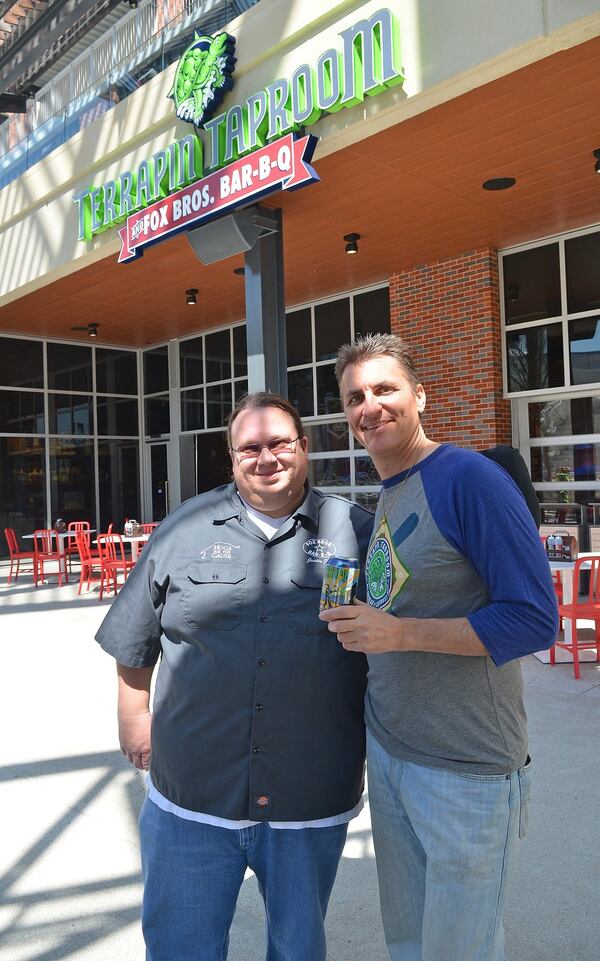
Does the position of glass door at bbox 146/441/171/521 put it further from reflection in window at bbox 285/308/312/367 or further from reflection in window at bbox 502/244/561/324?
reflection in window at bbox 502/244/561/324

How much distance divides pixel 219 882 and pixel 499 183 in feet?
23.6

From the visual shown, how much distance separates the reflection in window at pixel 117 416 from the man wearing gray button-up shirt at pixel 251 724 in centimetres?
1423

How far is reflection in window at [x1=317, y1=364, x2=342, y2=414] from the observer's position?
38.9 feet

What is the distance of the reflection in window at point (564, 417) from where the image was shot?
8932mm

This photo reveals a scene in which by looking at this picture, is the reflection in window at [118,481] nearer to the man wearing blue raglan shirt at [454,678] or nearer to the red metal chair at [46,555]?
the red metal chair at [46,555]

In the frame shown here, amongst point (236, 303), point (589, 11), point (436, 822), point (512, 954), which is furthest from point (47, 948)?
point (236, 303)

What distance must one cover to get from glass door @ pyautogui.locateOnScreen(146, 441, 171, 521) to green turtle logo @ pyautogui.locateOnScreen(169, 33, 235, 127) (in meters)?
9.18

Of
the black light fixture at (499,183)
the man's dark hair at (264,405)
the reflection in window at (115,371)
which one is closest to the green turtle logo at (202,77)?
the black light fixture at (499,183)

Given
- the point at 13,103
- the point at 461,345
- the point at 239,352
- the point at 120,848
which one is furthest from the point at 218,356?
the point at 120,848

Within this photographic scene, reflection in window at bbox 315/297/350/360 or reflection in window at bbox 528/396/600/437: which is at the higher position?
reflection in window at bbox 315/297/350/360

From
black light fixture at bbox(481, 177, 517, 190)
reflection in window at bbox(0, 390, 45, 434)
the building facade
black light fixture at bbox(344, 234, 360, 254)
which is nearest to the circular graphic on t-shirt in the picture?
the building facade

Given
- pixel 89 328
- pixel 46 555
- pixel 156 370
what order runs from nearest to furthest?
pixel 46 555
pixel 89 328
pixel 156 370

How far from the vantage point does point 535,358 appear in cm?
931

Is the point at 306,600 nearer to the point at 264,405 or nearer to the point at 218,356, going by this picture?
the point at 264,405
